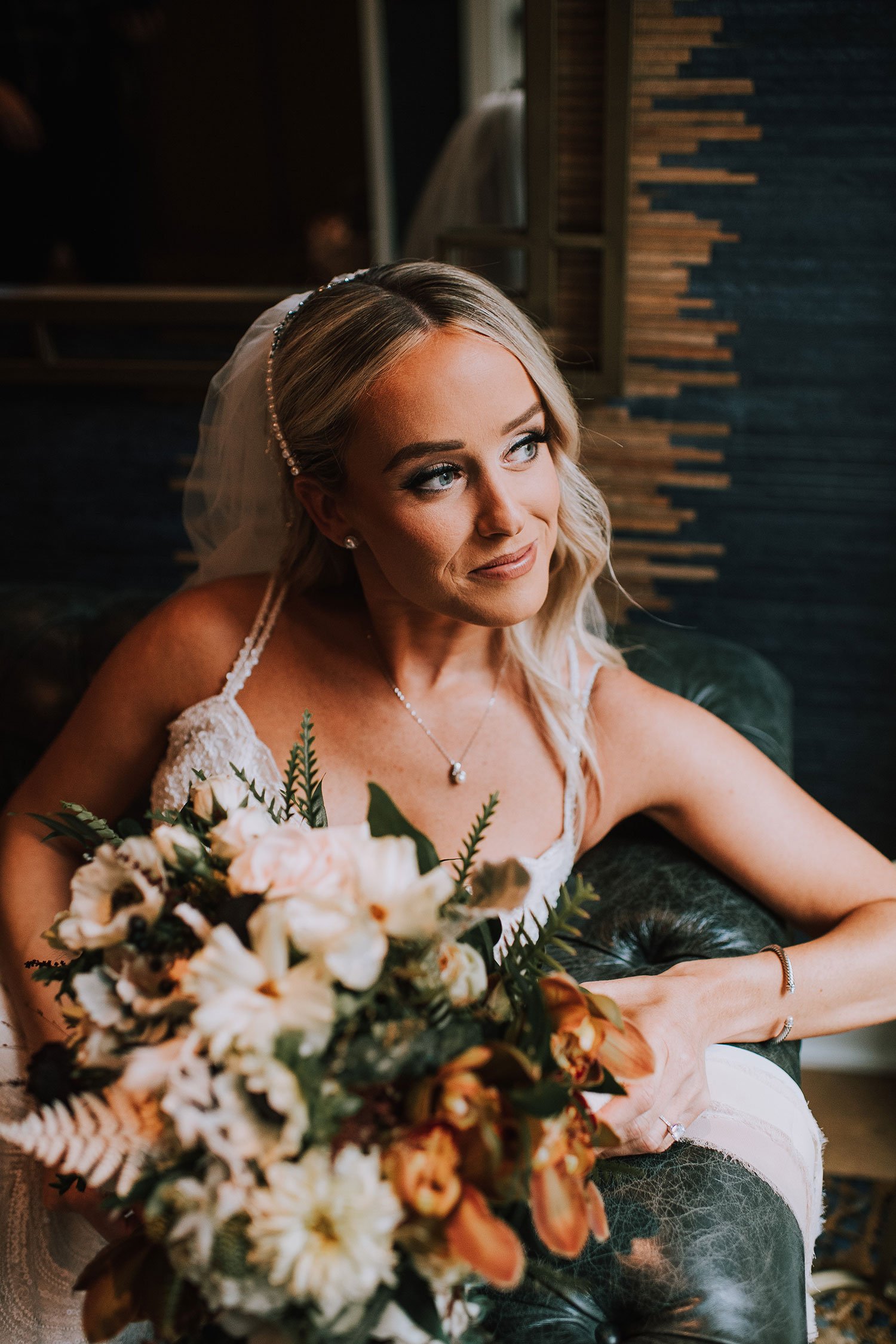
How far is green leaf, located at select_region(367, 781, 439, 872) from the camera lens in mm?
886

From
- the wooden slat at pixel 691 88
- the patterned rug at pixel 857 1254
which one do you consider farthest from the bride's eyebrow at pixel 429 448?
the patterned rug at pixel 857 1254

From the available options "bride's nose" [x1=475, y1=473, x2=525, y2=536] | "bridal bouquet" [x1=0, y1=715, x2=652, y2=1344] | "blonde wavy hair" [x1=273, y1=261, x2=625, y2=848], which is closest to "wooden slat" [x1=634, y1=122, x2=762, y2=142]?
"blonde wavy hair" [x1=273, y1=261, x2=625, y2=848]

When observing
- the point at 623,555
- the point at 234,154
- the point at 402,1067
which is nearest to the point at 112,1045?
the point at 402,1067

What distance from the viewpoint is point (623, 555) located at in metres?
2.35

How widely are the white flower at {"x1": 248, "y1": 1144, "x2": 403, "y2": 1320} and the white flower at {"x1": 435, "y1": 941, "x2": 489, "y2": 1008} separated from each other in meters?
0.15

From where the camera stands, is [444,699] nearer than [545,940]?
No

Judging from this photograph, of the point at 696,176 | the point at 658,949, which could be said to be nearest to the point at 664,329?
the point at 696,176

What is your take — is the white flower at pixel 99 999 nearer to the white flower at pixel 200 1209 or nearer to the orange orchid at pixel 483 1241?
the white flower at pixel 200 1209

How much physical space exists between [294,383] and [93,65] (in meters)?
1.85

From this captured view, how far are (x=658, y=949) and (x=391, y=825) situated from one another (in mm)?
788

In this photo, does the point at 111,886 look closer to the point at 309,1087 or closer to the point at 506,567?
the point at 309,1087

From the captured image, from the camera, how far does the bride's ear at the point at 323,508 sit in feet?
4.97

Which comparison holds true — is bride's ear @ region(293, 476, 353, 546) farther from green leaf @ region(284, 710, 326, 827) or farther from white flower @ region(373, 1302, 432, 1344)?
white flower @ region(373, 1302, 432, 1344)

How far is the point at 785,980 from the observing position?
4.51 ft
